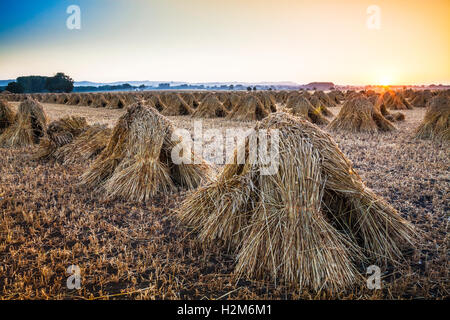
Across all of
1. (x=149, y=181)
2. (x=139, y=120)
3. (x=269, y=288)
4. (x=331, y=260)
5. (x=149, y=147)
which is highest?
(x=139, y=120)

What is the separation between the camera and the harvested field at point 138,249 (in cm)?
261

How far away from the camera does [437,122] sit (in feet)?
31.6

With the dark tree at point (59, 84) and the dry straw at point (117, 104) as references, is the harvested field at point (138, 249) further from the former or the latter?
the dark tree at point (59, 84)

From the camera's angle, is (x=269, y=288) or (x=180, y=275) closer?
(x=269, y=288)

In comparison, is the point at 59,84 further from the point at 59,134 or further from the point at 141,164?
the point at 141,164

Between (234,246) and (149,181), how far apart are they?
230 cm

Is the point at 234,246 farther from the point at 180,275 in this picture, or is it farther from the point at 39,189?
the point at 39,189

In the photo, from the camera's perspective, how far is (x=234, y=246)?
3244 millimetres

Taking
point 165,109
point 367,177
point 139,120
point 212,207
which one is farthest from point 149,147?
point 165,109

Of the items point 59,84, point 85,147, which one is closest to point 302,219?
point 85,147

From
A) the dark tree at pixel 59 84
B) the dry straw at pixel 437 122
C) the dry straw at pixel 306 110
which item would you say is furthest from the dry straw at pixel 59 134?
the dark tree at pixel 59 84

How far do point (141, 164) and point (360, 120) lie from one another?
10.1 m

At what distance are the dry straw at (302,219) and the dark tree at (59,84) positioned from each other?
90993 mm

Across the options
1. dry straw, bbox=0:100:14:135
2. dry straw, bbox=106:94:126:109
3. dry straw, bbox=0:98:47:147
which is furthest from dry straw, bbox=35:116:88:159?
dry straw, bbox=106:94:126:109
